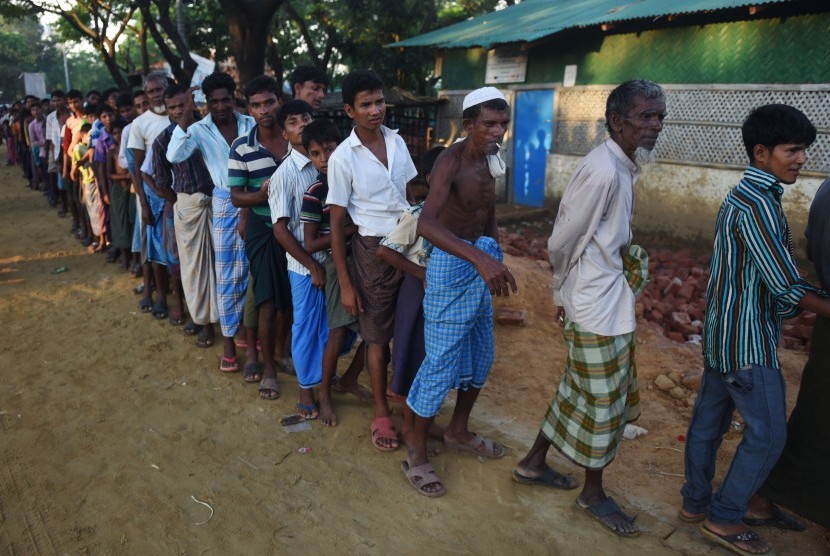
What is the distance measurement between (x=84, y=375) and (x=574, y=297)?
3487 millimetres

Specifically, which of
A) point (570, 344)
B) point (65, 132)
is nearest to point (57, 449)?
point (570, 344)

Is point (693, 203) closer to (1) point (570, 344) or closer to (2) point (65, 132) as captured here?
(1) point (570, 344)

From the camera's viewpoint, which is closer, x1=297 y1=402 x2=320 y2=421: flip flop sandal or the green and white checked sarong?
the green and white checked sarong

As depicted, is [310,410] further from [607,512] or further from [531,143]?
[531,143]

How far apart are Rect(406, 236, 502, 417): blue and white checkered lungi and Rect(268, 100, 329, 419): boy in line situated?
88cm

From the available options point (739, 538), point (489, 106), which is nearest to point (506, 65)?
point (489, 106)

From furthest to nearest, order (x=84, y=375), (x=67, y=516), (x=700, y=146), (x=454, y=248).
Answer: (x=700, y=146) < (x=84, y=375) < (x=67, y=516) < (x=454, y=248)

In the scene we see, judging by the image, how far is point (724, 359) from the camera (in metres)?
2.53

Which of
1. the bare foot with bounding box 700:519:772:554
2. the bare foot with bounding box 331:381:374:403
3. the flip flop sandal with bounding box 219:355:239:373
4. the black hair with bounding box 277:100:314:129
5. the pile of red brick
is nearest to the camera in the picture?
the bare foot with bounding box 700:519:772:554

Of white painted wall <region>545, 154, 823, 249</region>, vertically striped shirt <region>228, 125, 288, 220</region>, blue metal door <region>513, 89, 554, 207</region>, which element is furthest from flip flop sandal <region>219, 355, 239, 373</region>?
blue metal door <region>513, 89, 554, 207</region>

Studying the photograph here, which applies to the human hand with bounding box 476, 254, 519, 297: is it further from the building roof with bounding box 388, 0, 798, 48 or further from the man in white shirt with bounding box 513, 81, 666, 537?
the building roof with bounding box 388, 0, 798, 48

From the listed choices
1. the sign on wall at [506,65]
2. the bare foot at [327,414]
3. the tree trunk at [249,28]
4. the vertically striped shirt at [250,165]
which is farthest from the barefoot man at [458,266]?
the sign on wall at [506,65]

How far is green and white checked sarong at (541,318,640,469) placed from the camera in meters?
2.68

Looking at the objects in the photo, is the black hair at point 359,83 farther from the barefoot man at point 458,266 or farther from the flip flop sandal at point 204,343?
the flip flop sandal at point 204,343
